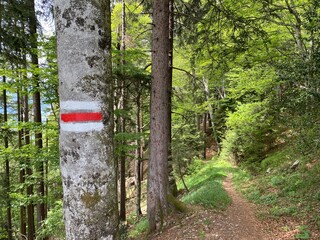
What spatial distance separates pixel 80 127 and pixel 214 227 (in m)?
5.44

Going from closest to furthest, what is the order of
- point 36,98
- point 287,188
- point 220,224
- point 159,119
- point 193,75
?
1. point 220,224
2. point 159,119
3. point 287,188
4. point 36,98
5. point 193,75

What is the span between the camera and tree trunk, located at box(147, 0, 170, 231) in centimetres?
622

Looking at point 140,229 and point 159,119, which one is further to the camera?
point 140,229

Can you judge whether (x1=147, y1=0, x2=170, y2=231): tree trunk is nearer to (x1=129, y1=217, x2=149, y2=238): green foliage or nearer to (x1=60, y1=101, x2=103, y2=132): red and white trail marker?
(x1=129, y1=217, x2=149, y2=238): green foliage

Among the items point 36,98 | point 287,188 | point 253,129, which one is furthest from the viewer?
point 253,129

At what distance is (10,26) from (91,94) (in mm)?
4468

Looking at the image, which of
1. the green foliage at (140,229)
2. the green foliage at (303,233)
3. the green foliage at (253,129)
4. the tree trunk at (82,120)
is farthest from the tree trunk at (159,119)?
the green foliage at (253,129)

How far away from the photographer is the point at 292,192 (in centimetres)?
787

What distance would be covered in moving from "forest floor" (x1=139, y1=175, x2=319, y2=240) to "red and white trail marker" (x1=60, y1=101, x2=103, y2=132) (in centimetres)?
486

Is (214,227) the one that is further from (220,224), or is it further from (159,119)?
(159,119)

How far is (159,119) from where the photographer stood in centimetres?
629

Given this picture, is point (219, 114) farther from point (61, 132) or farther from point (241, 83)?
point (61, 132)

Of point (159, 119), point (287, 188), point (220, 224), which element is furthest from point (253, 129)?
point (159, 119)

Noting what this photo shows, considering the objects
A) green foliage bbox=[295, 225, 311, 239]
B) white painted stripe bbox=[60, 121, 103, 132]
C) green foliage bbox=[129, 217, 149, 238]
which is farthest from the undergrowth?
white painted stripe bbox=[60, 121, 103, 132]
